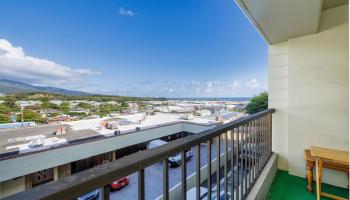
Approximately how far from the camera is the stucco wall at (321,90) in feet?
6.54

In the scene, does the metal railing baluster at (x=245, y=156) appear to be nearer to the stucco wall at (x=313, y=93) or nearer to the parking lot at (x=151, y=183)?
the parking lot at (x=151, y=183)

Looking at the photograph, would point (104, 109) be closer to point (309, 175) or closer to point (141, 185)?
point (141, 185)

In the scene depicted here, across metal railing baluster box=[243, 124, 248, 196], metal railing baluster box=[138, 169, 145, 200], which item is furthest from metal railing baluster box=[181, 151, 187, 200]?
metal railing baluster box=[243, 124, 248, 196]

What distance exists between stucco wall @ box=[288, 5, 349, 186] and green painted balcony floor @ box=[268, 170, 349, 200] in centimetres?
11

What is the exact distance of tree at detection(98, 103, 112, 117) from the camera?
2617mm

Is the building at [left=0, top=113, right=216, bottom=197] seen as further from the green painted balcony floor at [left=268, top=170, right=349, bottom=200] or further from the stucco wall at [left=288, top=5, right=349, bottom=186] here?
the stucco wall at [left=288, top=5, right=349, bottom=186]

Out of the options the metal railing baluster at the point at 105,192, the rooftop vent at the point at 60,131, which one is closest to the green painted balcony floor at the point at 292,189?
the metal railing baluster at the point at 105,192

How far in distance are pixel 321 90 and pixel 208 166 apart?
2091 mm

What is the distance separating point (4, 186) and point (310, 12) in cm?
402

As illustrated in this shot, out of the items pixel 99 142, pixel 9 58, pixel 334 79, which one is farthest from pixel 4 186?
pixel 334 79

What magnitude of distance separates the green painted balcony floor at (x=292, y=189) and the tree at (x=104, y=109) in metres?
2.44

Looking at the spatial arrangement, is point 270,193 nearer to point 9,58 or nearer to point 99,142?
point 99,142

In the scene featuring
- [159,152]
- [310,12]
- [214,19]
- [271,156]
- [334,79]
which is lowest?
[271,156]

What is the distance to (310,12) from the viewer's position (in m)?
1.58
